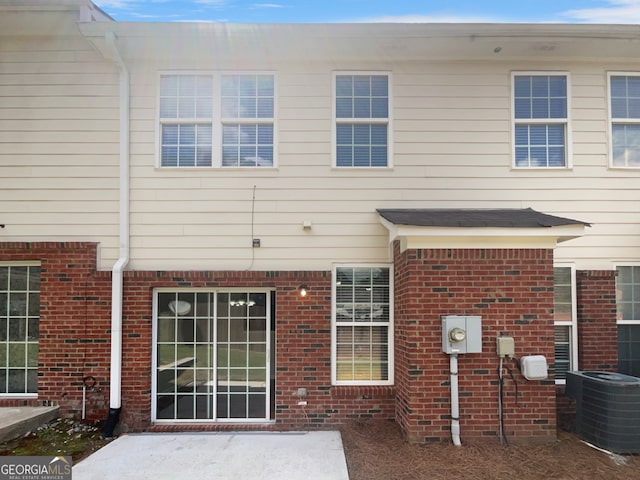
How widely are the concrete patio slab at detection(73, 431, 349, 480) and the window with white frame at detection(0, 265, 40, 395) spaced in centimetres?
184

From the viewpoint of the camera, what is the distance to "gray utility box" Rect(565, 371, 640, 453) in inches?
197

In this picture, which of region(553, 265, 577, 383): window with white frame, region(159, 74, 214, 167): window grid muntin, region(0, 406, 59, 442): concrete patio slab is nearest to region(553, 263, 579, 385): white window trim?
region(553, 265, 577, 383): window with white frame

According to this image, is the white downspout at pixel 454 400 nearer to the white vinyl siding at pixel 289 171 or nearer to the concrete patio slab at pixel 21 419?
the white vinyl siding at pixel 289 171

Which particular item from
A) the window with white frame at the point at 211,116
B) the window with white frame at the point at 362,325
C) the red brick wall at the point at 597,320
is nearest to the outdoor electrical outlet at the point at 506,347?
the window with white frame at the point at 362,325

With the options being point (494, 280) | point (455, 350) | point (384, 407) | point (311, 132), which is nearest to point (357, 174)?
point (311, 132)

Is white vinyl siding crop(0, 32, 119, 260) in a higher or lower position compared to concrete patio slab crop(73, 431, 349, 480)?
higher

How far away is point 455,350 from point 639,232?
11.4 ft

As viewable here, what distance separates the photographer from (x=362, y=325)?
6.20m

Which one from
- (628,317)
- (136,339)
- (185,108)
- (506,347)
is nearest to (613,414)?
(506,347)

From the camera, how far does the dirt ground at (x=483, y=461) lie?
4504 mm

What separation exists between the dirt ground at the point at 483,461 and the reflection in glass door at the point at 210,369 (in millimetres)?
1560

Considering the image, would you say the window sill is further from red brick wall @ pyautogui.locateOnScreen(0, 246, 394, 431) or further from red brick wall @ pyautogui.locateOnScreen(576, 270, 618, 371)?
red brick wall @ pyautogui.locateOnScreen(576, 270, 618, 371)

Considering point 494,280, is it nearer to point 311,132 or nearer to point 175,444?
point 311,132

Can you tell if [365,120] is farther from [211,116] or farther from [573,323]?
[573,323]
